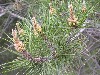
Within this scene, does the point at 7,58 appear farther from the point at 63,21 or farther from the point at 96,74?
the point at 63,21

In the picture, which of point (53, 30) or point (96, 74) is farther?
point (96, 74)

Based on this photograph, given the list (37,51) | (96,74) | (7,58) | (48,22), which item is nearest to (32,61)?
(37,51)

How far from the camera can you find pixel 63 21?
0.97m

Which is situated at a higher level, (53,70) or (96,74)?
(53,70)

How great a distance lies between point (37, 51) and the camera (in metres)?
0.91

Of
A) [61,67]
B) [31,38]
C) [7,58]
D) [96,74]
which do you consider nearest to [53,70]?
[61,67]

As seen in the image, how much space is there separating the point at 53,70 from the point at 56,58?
4 cm

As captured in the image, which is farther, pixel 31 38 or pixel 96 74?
pixel 96 74

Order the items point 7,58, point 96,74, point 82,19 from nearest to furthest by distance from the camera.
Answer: point 82,19, point 96,74, point 7,58

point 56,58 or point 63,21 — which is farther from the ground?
point 63,21

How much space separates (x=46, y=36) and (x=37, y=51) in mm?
61

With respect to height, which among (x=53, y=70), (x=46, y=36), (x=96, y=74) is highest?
(x=46, y=36)

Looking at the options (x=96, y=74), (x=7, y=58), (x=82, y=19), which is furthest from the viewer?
(x=7, y=58)

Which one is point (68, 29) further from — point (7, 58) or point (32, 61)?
point (7, 58)
